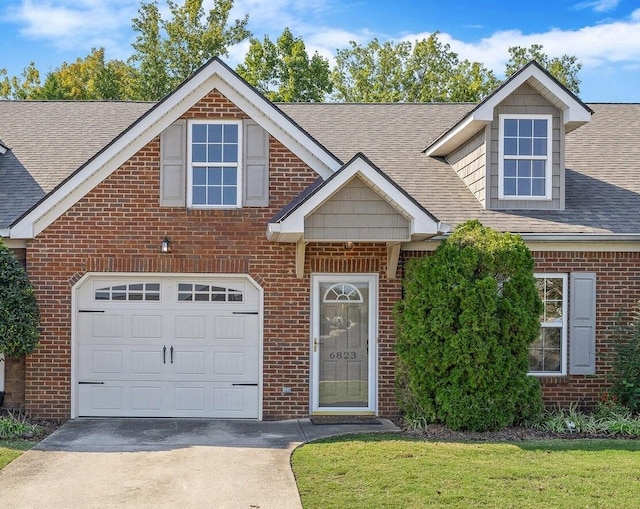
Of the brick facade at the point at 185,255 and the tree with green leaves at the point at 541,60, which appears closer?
the brick facade at the point at 185,255

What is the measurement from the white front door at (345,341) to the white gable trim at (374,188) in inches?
67.5

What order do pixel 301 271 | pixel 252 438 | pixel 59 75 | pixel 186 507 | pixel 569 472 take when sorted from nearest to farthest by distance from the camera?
pixel 186 507 < pixel 569 472 < pixel 252 438 < pixel 301 271 < pixel 59 75

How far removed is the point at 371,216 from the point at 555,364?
4.25m

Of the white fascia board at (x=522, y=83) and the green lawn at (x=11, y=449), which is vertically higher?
the white fascia board at (x=522, y=83)

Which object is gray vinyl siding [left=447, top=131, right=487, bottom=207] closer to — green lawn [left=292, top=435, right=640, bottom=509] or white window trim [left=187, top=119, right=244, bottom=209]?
white window trim [left=187, top=119, right=244, bottom=209]

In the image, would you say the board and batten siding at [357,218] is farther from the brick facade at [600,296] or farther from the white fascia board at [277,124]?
the brick facade at [600,296]

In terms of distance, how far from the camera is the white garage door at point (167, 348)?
1173cm

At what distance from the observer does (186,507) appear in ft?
23.8

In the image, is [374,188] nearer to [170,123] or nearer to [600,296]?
[170,123]

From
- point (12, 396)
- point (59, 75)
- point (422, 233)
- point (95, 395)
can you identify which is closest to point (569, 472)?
point (422, 233)

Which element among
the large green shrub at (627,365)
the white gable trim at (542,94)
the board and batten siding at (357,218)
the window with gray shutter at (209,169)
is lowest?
the large green shrub at (627,365)

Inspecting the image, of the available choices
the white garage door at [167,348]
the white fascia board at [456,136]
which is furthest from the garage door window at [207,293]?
the white fascia board at [456,136]

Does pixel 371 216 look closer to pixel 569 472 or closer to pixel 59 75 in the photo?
pixel 569 472

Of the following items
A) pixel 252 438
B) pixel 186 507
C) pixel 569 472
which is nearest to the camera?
pixel 186 507
